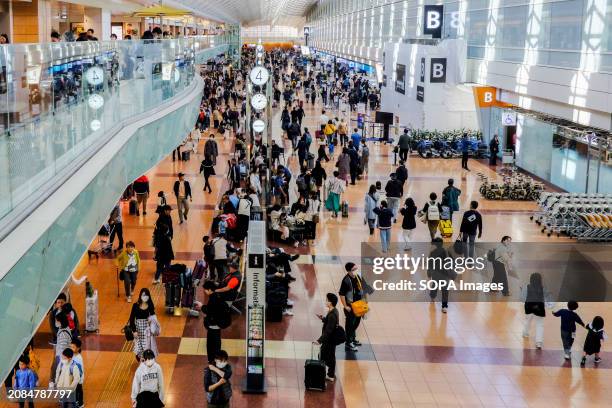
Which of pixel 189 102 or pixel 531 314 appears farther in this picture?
pixel 189 102

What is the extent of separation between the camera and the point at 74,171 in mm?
8953

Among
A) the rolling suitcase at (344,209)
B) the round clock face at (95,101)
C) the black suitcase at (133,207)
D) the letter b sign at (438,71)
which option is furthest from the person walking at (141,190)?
the letter b sign at (438,71)

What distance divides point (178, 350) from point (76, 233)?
4.44 metres

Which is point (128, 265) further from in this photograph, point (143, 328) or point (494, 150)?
point (494, 150)

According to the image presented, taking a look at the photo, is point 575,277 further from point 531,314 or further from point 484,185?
point 484,185

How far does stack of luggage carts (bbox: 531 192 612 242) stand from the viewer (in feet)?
62.3

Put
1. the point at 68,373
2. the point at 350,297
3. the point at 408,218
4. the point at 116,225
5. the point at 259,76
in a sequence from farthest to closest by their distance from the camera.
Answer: the point at 259,76 → the point at 116,225 → the point at 408,218 → the point at 350,297 → the point at 68,373

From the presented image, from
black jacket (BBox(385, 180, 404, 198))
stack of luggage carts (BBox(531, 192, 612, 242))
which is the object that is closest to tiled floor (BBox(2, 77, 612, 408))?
black jacket (BBox(385, 180, 404, 198))

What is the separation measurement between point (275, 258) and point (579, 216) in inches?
317

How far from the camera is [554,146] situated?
26.3 meters

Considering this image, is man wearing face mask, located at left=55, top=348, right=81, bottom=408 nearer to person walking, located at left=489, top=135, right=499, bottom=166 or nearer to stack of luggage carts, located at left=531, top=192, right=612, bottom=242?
stack of luggage carts, located at left=531, top=192, right=612, bottom=242

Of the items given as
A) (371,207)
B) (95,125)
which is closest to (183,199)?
(371,207)

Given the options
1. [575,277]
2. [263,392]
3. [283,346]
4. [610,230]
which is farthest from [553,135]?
[263,392]

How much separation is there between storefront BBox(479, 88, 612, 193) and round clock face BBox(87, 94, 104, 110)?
14.5 metres
